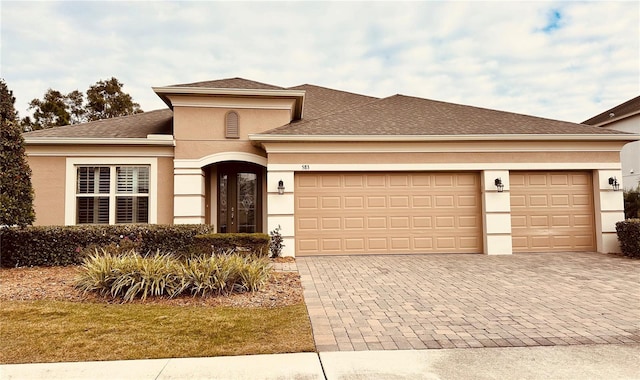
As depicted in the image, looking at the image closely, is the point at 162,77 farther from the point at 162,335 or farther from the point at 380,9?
the point at 162,335

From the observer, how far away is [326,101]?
50.3 feet

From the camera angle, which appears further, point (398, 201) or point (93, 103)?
point (93, 103)

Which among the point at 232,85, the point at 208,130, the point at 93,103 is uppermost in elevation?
the point at 93,103

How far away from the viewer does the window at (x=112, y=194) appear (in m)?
10.6

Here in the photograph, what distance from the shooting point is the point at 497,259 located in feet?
31.3

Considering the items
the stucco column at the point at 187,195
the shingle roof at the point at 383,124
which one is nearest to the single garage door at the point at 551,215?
the shingle roof at the point at 383,124

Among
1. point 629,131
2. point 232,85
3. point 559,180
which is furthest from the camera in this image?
point 629,131

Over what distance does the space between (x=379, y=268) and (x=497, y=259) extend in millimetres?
3670

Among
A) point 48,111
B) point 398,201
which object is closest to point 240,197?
point 398,201

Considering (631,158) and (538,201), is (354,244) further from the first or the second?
(631,158)

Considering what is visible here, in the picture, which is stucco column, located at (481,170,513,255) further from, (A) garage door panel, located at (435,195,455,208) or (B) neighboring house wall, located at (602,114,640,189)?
(B) neighboring house wall, located at (602,114,640,189)

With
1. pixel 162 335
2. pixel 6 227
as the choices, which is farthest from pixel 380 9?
pixel 6 227

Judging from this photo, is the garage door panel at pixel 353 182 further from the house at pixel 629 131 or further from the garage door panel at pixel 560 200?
the house at pixel 629 131

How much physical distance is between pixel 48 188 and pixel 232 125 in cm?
585
